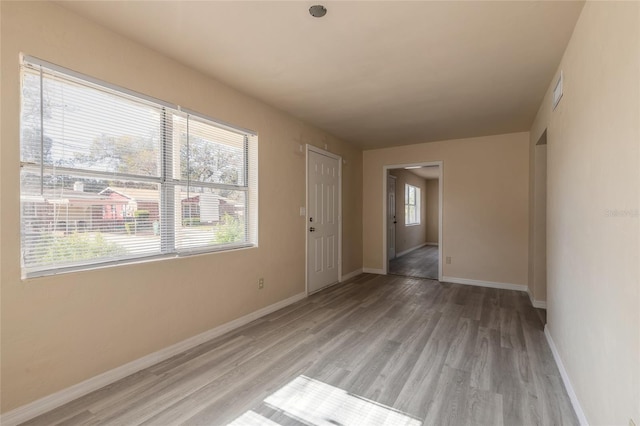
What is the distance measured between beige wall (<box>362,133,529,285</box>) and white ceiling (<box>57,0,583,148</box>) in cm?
132

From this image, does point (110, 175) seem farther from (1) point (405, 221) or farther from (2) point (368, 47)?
(1) point (405, 221)

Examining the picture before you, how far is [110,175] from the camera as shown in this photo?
213 centimetres

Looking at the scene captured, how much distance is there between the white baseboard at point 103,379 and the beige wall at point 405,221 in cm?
557

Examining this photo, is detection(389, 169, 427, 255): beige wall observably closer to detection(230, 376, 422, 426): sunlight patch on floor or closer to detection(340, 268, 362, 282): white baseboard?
detection(340, 268, 362, 282): white baseboard

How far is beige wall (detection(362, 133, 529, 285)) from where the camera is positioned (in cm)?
472

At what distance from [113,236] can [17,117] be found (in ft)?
2.91

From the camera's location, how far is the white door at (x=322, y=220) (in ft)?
14.5

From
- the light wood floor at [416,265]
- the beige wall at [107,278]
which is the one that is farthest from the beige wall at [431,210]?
the beige wall at [107,278]

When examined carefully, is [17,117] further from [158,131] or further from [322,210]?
[322,210]

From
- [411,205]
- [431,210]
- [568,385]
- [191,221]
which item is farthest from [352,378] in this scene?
[431,210]

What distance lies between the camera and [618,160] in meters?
1.32

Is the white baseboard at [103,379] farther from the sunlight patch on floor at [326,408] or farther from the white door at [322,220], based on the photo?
the white door at [322,220]

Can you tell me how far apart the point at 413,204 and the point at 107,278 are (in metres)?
8.61

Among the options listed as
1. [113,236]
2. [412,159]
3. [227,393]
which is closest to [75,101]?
[113,236]
